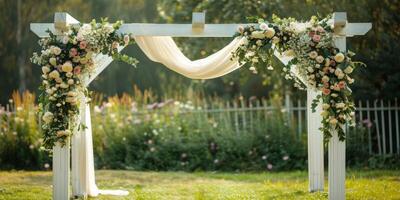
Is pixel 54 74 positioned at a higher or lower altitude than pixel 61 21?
lower

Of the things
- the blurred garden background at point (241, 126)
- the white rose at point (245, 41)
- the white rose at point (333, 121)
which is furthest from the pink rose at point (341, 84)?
the blurred garden background at point (241, 126)

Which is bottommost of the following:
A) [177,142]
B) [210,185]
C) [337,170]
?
[210,185]

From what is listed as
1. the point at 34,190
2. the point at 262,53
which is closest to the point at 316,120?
the point at 262,53

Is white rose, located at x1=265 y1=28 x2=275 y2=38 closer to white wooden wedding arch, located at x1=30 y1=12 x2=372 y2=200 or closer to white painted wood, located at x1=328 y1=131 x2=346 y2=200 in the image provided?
white wooden wedding arch, located at x1=30 y1=12 x2=372 y2=200

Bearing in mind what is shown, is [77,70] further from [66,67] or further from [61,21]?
[61,21]

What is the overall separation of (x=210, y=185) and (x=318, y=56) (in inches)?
133

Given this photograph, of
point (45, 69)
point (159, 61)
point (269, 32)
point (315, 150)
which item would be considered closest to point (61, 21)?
point (45, 69)

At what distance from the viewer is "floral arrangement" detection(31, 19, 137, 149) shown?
694 cm

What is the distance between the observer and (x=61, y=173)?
7012 millimetres

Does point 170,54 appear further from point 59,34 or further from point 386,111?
point 386,111

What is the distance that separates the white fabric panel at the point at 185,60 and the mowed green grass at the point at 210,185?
1.71 metres

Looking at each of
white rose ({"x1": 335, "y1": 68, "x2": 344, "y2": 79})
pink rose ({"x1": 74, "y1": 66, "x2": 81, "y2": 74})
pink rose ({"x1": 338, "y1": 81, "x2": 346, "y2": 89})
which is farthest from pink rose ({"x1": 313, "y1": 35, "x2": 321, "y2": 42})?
pink rose ({"x1": 74, "y1": 66, "x2": 81, "y2": 74})

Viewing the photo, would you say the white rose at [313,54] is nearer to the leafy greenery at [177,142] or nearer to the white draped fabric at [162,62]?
the white draped fabric at [162,62]

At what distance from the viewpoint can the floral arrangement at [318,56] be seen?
7.02m
